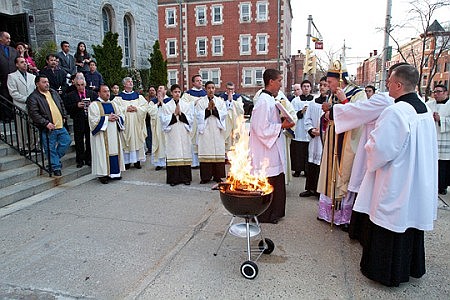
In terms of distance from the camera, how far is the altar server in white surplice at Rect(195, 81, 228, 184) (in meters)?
7.11

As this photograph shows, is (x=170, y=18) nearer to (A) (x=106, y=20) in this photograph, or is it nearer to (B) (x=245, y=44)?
(B) (x=245, y=44)

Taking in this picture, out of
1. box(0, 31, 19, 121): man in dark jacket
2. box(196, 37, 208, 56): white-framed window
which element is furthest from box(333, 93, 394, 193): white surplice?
box(196, 37, 208, 56): white-framed window

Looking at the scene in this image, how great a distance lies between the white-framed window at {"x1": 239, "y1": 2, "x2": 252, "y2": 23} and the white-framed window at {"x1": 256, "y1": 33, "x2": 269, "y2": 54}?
6.64 feet

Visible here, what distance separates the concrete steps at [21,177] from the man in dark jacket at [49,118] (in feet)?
0.90

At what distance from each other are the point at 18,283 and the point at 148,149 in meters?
7.60

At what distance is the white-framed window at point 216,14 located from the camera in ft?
119

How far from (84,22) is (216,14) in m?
27.7

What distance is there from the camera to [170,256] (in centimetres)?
378

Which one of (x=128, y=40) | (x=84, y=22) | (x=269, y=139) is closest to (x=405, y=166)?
(x=269, y=139)

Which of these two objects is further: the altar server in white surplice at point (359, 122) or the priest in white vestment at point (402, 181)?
the altar server in white surplice at point (359, 122)

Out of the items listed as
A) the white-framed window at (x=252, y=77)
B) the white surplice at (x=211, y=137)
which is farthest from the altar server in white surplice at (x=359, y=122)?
the white-framed window at (x=252, y=77)

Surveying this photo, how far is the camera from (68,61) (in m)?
9.05

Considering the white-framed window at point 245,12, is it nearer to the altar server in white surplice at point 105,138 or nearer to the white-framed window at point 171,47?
the white-framed window at point 171,47

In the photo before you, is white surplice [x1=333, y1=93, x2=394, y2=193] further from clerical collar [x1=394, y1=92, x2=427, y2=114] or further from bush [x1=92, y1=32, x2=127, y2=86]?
bush [x1=92, y1=32, x2=127, y2=86]
